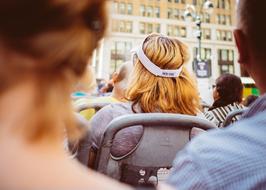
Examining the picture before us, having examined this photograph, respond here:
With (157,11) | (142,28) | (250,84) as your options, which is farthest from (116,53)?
(250,84)

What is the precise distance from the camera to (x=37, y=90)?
49 centimetres

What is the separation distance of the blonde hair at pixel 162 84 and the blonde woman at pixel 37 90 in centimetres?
191

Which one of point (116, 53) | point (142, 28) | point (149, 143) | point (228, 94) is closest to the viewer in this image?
point (149, 143)

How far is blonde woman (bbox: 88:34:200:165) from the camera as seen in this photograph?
2418 mm

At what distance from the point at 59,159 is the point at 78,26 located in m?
0.16

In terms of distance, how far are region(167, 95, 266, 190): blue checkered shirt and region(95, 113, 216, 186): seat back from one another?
0.68 meters

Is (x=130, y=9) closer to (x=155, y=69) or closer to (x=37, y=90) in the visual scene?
(x=155, y=69)

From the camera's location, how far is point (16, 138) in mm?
468

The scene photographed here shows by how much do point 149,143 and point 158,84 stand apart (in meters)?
0.67

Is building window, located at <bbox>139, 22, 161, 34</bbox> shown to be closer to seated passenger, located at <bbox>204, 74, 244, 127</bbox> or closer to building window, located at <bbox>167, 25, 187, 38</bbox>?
building window, located at <bbox>167, 25, 187, 38</bbox>

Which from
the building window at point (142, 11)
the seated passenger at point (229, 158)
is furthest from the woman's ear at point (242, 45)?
the building window at point (142, 11)

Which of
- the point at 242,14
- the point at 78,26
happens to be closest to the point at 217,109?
the point at 242,14

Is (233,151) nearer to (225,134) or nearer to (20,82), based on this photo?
(225,134)

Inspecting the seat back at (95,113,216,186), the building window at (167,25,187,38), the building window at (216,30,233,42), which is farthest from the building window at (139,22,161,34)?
the seat back at (95,113,216,186)
